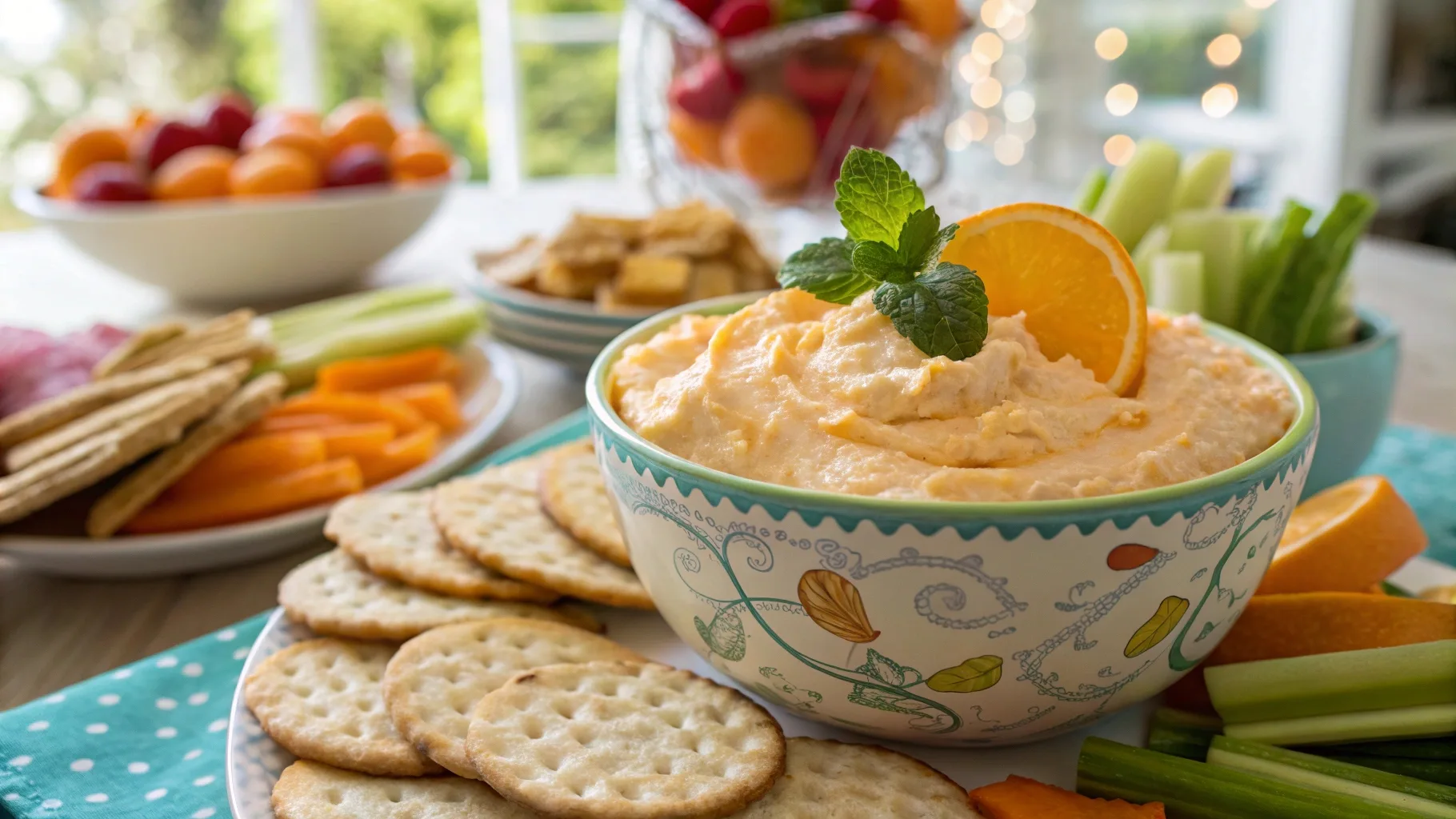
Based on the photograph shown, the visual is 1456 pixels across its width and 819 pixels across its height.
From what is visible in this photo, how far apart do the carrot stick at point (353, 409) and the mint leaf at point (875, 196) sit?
117 centimetres

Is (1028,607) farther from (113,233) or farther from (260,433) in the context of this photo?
(113,233)

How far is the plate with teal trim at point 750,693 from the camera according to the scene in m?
1.15

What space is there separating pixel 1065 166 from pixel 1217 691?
7.11 meters

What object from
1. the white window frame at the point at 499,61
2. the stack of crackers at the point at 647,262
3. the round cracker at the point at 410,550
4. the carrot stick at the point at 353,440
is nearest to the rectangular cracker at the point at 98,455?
the carrot stick at the point at 353,440

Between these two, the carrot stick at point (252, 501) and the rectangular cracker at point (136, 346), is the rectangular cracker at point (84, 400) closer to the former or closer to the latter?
the rectangular cracker at point (136, 346)

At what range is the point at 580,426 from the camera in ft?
6.92

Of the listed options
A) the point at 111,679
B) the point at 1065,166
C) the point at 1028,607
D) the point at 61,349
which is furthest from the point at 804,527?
the point at 1065,166

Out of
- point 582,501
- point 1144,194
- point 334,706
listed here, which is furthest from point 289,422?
point 1144,194

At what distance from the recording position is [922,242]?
1.33 m

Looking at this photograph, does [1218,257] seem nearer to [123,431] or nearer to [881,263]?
[881,263]

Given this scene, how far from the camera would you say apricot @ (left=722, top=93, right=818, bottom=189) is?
9.16ft

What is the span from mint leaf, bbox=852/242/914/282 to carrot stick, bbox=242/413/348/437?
1.22 m

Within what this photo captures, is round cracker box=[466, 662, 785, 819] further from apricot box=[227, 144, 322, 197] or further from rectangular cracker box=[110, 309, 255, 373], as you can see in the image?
apricot box=[227, 144, 322, 197]

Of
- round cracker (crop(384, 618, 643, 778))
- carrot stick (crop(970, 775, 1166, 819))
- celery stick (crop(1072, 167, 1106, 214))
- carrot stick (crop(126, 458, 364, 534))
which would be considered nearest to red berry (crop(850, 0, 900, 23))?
celery stick (crop(1072, 167, 1106, 214))
